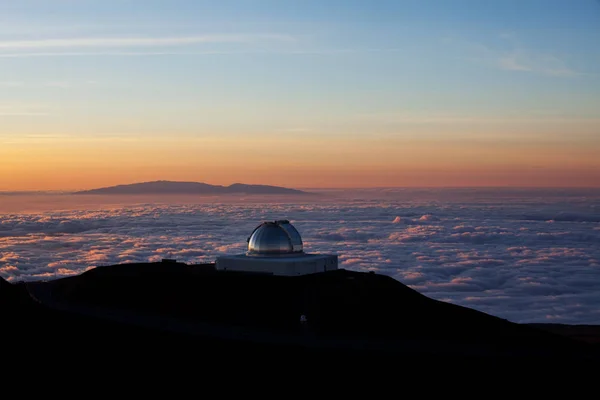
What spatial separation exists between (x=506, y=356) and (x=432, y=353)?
2.11m

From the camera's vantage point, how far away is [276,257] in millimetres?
28656

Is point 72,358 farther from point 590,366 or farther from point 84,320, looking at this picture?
point 590,366

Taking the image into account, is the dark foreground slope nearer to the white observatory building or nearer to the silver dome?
the white observatory building

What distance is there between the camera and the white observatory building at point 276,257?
28.0 m

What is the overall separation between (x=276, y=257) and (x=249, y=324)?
362cm

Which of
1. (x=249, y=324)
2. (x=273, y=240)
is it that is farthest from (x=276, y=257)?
(x=249, y=324)

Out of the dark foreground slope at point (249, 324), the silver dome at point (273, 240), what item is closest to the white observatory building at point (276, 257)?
the silver dome at point (273, 240)

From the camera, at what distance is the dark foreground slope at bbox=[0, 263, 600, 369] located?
2244 cm

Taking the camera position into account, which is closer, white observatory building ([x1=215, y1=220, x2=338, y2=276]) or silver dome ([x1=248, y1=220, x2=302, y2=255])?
white observatory building ([x1=215, y1=220, x2=338, y2=276])

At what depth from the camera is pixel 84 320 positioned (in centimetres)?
2506

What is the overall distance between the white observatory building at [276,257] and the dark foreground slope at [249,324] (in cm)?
32

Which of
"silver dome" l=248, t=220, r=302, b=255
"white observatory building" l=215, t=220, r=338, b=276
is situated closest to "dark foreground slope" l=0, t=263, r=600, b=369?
"white observatory building" l=215, t=220, r=338, b=276

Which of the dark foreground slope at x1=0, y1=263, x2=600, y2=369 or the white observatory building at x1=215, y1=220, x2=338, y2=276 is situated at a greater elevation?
the white observatory building at x1=215, y1=220, x2=338, y2=276

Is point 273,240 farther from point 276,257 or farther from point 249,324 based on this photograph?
point 249,324
